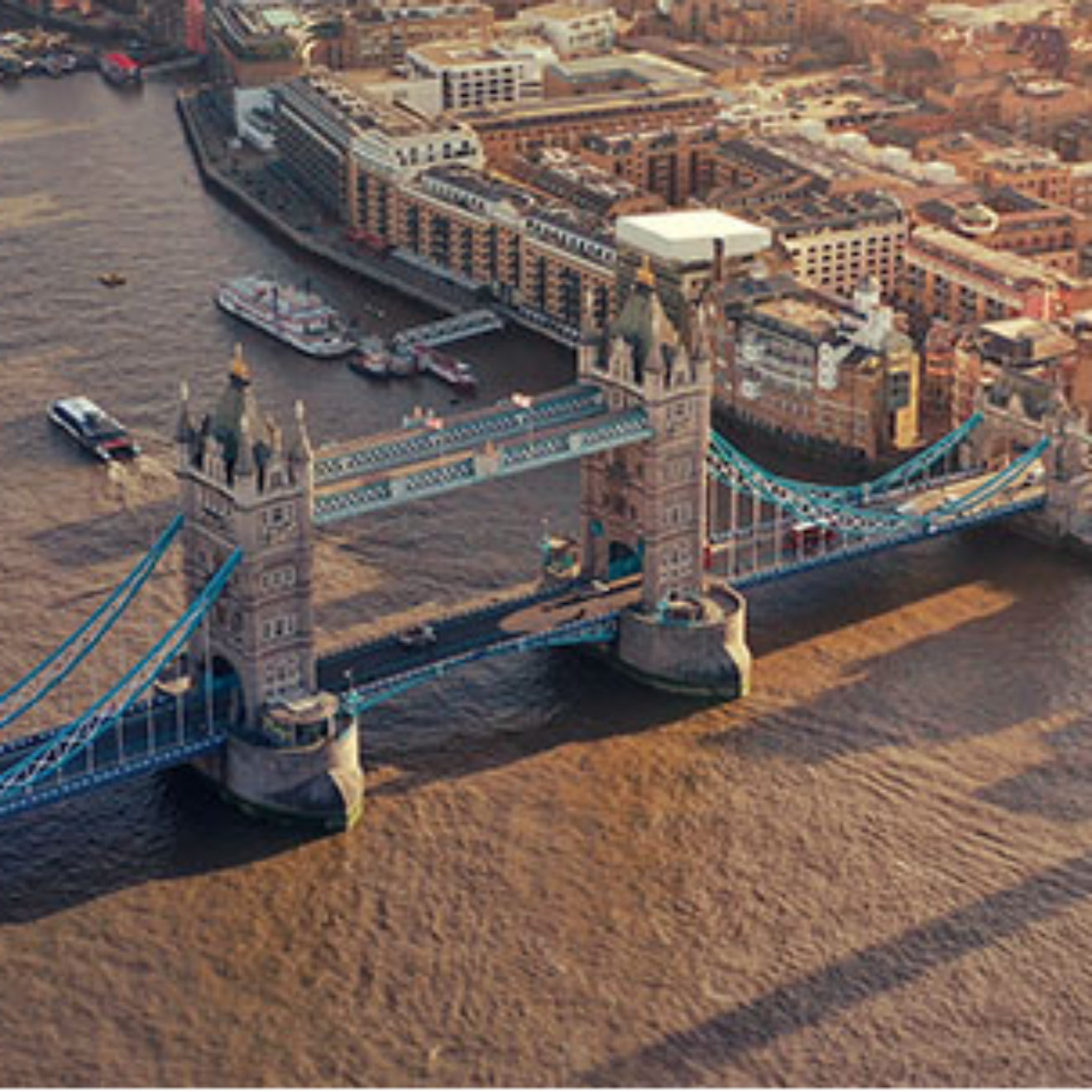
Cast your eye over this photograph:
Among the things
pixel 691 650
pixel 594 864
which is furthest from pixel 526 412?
pixel 594 864

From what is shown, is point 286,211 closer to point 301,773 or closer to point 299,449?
point 299,449

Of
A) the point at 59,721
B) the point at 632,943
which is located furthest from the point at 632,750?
the point at 59,721

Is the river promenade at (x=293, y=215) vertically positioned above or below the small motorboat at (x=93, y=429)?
below

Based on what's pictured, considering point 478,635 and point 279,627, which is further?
point 478,635

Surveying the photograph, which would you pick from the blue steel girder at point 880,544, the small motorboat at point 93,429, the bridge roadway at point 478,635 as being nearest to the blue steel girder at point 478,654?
the bridge roadway at point 478,635

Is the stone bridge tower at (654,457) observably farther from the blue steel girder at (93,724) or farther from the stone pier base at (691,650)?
the blue steel girder at (93,724)
